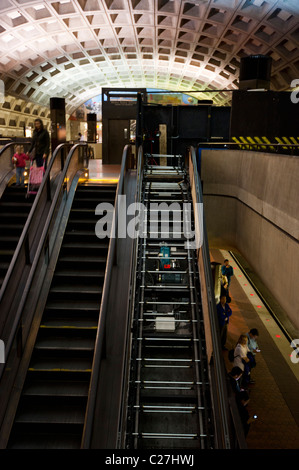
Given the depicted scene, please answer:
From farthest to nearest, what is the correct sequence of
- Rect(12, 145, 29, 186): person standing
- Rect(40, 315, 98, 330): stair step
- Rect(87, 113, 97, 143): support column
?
Rect(87, 113, 97, 143): support column
Rect(12, 145, 29, 186): person standing
Rect(40, 315, 98, 330): stair step

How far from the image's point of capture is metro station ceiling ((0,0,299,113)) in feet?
82.8

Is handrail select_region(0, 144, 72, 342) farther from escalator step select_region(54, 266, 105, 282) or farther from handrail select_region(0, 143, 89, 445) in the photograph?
escalator step select_region(54, 266, 105, 282)

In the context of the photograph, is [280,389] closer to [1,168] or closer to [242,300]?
[242,300]

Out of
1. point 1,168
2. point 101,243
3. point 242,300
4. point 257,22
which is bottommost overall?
point 101,243

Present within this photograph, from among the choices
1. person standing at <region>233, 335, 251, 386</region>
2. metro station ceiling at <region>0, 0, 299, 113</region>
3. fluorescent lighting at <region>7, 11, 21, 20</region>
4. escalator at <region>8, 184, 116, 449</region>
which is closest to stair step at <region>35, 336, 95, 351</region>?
escalator at <region>8, 184, 116, 449</region>

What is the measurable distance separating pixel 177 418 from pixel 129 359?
3.34 feet

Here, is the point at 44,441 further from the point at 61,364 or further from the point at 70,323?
the point at 70,323

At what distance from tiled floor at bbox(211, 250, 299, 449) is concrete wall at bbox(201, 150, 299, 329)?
174 cm

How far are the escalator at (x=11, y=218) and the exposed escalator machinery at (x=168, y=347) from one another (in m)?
2.31

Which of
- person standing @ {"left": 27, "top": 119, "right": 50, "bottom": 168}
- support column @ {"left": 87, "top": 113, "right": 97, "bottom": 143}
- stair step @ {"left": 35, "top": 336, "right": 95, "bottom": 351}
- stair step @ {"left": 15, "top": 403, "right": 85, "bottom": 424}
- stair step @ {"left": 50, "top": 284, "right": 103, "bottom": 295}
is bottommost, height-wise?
stair step @ {"left": 15, "top": 403, "right": 85, "bottom": 424}

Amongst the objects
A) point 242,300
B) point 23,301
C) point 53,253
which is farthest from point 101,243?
point 242,300

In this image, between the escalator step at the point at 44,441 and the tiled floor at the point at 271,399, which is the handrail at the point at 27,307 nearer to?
the escalator step at the point at 44,441

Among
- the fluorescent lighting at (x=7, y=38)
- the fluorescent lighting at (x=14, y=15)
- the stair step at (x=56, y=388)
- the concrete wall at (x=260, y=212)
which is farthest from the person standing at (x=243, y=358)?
the fluorescent lighting at (x=7, y=38)

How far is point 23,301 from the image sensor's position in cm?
538
